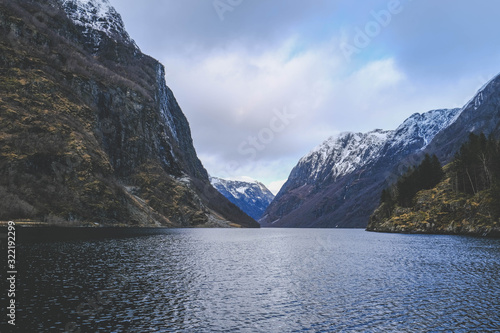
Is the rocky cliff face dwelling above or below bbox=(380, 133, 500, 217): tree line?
below

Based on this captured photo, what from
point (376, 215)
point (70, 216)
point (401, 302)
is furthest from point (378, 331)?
point (376, 215)

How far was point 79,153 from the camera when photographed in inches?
7495

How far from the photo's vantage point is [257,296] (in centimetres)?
3503

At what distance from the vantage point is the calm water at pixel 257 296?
83.3ft

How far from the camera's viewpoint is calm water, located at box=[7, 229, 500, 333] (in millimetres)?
25391

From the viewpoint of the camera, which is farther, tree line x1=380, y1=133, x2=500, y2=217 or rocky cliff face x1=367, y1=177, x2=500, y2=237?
tree line x1=380, y1=133, x2=500, y2=217

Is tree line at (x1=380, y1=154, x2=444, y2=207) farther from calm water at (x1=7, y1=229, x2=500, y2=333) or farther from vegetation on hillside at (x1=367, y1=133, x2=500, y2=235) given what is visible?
calm water at (x1=7, y1=229, x2=500, y2=333)

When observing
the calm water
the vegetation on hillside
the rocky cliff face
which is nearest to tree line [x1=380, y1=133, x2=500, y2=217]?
the vegetation on hillside

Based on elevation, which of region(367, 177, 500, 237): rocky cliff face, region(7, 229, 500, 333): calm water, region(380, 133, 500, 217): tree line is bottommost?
region(7, 229, 500, 333): calm water

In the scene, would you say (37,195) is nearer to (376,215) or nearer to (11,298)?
(11,298)

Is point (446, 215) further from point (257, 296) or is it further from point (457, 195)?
point (257, 296)

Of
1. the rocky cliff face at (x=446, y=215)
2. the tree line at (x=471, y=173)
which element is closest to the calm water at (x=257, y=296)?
A: the rocky cliff face at (x=446, y=215)

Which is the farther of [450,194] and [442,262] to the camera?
[450,194]

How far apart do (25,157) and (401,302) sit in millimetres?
191459
